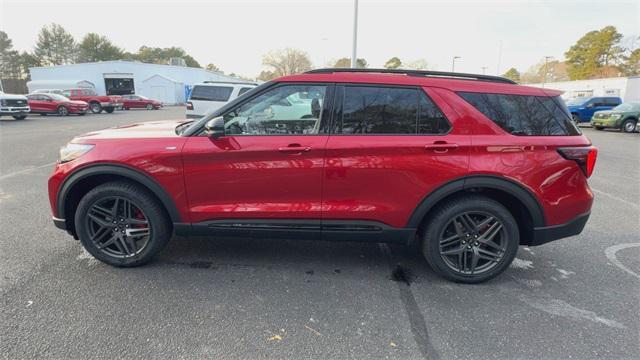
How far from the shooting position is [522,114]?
287 centimetres

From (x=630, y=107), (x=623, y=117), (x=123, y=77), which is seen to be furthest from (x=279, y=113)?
(x=123, y=77)

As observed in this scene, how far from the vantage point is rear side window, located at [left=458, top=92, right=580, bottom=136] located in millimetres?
2850

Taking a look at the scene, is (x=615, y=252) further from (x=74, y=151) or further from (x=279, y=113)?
(x=74, y=151)

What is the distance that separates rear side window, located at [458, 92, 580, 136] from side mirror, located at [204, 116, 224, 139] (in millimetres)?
2000

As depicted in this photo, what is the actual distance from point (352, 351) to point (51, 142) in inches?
484

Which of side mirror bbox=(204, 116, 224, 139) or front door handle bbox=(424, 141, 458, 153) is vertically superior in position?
side mirror bbox=(204, 116, 224, 139)

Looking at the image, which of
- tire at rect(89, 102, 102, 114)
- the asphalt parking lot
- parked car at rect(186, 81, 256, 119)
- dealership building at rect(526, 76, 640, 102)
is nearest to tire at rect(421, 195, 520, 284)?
the asphalt parking lot

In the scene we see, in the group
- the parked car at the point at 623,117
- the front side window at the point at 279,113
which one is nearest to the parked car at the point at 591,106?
the parked car at the point at 623,117

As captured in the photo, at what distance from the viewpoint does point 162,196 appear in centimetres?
299

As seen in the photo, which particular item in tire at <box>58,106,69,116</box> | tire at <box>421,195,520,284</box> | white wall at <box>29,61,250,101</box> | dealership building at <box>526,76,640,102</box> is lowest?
tire at <box>421,195,520,284</box>

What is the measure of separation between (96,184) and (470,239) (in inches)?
→ 135

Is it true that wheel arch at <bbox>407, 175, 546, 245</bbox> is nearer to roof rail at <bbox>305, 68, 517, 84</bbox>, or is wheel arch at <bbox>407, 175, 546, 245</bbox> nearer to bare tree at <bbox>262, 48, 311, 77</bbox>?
roof rail at <bbox>305, 68, 517, 84</bbox>

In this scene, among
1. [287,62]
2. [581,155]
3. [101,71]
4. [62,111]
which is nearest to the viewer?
[581,155]

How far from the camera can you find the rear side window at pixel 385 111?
287cm
